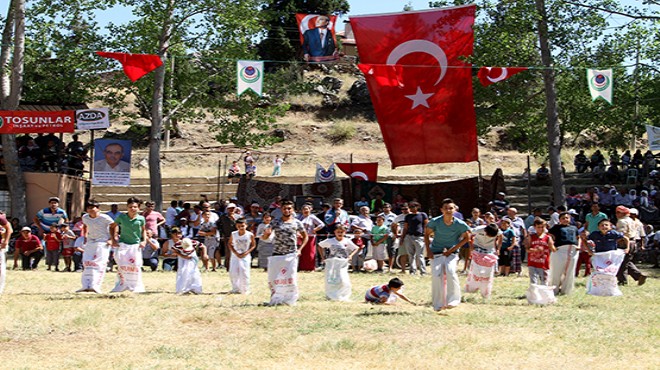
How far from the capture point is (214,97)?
3297 cm

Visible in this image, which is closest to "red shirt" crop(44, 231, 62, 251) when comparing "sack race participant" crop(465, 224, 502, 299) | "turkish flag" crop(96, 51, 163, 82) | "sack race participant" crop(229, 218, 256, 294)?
"turkish flag" crop(96, 51, 163, 82)

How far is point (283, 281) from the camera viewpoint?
46.7 feet

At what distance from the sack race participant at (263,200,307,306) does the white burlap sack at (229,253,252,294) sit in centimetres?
150

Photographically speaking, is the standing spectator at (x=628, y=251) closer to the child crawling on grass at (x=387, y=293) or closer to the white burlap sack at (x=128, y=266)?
the child crawling on grass at (x=387, y=293)

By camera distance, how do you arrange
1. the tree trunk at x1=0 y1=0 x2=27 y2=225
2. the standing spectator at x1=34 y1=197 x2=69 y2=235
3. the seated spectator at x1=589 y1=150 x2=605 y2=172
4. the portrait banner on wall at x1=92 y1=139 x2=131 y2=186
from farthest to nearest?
the seated spectator at x1=589 y1=150 x2=605 y2=172 → the tree trunk at x1=0 y1=0 x2=27 y2=225 → the portrait banner on wall at x1=92 y1=139 x2=131 y2=186 → the standing spectator at x1=34 y1=197 x2=69 y2=235

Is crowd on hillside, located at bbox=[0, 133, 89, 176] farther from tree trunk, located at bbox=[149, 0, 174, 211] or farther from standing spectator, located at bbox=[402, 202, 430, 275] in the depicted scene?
standing spectator, located at bbox=[402, 202, 430, 275]

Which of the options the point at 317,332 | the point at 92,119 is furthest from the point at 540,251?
the point at 92,119

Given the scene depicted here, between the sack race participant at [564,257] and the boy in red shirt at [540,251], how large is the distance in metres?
0.29

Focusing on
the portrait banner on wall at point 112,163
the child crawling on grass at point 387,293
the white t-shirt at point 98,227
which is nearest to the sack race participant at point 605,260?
the child crawling on grass at point 387,293

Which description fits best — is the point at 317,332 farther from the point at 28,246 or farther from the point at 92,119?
the point at 92,119

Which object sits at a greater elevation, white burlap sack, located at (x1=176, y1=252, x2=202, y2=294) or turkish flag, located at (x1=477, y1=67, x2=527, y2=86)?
turkish flag, located at (x1=477, y1=67, x2=527, y2=86)

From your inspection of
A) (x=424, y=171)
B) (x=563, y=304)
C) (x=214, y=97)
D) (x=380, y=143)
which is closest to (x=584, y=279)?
(x=563, y=304)

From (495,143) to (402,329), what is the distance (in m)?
46.0

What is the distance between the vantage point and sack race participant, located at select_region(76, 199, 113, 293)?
1542 centimetres
